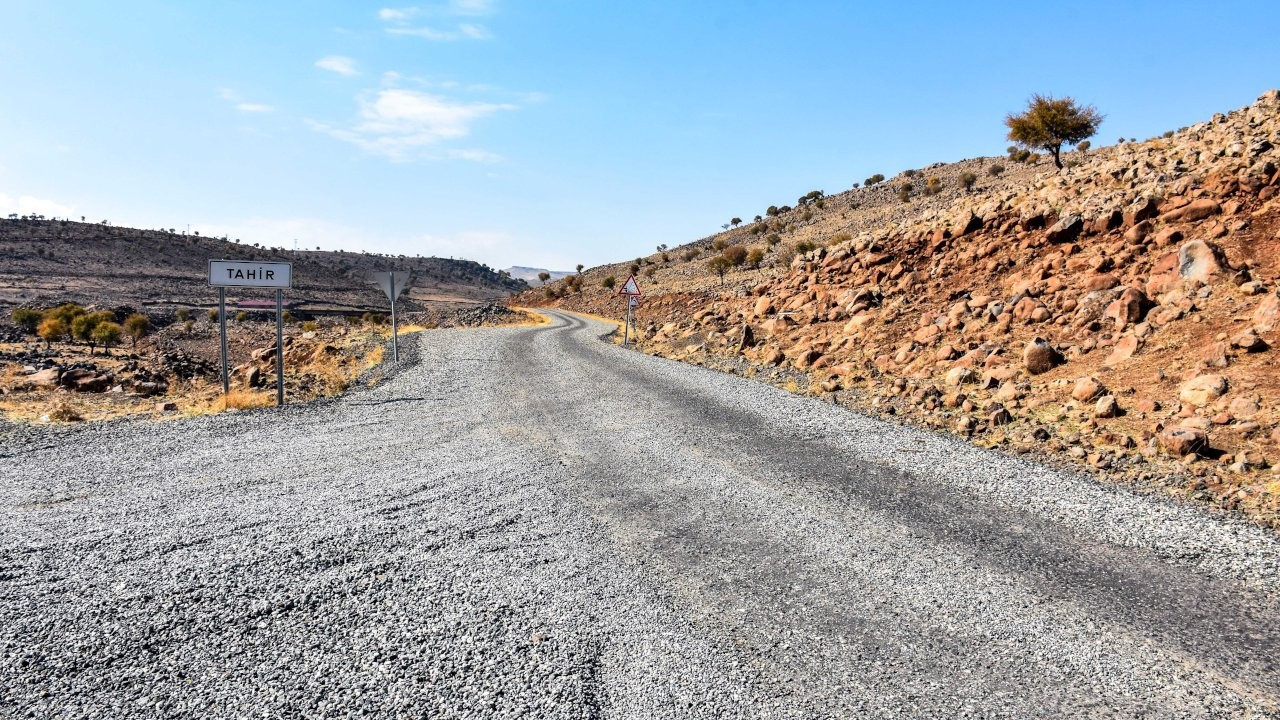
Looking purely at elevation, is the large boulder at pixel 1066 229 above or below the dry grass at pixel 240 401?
above

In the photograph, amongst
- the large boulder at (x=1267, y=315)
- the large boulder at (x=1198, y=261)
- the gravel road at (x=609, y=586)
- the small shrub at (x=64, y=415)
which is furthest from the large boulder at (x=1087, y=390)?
the small shrub at (x=64, y=415)

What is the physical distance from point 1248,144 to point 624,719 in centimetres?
1992

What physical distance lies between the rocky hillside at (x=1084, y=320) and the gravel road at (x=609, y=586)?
1.92 meters

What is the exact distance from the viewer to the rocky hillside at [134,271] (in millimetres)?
69250

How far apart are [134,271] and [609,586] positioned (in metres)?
103

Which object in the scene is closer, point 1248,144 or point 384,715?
point 384,715

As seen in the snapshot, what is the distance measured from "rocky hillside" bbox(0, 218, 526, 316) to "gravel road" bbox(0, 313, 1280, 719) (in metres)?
68.2

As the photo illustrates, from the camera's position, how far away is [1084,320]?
13656 millimetres

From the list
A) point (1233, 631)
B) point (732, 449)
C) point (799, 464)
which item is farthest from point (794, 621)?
point (732, 449)

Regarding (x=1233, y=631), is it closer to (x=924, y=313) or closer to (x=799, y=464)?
(x=799, y=464)

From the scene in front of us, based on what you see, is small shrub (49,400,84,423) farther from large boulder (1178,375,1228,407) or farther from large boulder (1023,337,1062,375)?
large boulder (1178,375,1228,407)

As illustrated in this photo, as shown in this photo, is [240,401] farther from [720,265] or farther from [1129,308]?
[720,265]

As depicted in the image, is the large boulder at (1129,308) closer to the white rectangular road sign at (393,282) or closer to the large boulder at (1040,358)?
the large boulder at (1040,358)

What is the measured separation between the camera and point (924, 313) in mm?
18109
